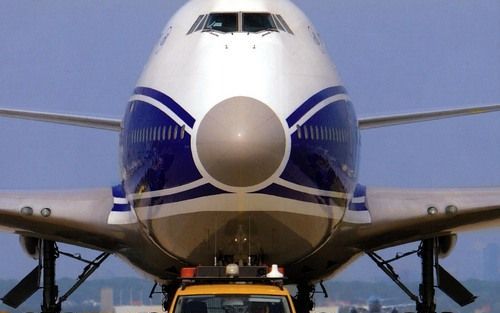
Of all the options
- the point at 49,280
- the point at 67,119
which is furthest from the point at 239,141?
the point at 49,280

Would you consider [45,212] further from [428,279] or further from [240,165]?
[428,279]

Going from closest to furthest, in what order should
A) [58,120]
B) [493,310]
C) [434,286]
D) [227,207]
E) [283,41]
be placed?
[227,207] → [283,41] → [58,120] → [434,286] → [493,310]

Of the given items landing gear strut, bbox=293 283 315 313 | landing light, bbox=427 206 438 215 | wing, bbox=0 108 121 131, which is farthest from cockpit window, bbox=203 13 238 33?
landing gear strut, bbox=293 283 315 313

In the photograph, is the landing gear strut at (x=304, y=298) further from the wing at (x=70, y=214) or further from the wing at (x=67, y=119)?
the wing at (x=67, y=119)

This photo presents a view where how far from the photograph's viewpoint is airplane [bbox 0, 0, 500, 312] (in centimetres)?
2431

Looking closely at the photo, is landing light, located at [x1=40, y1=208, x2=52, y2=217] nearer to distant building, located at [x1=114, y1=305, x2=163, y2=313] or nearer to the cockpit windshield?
the cockpit windshield

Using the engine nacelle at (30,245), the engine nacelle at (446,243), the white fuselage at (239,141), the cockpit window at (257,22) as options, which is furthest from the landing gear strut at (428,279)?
the engine nacelle at (30,245)

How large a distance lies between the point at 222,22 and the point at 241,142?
322 centimetres

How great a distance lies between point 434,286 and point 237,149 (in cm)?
846

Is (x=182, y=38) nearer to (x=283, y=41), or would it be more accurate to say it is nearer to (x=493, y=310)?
(x=283, y=41)

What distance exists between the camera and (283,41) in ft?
85.9

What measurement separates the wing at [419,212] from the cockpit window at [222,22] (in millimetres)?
4112

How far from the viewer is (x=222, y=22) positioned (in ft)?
86.4

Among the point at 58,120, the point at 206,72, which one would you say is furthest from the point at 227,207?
the point at 58,120
